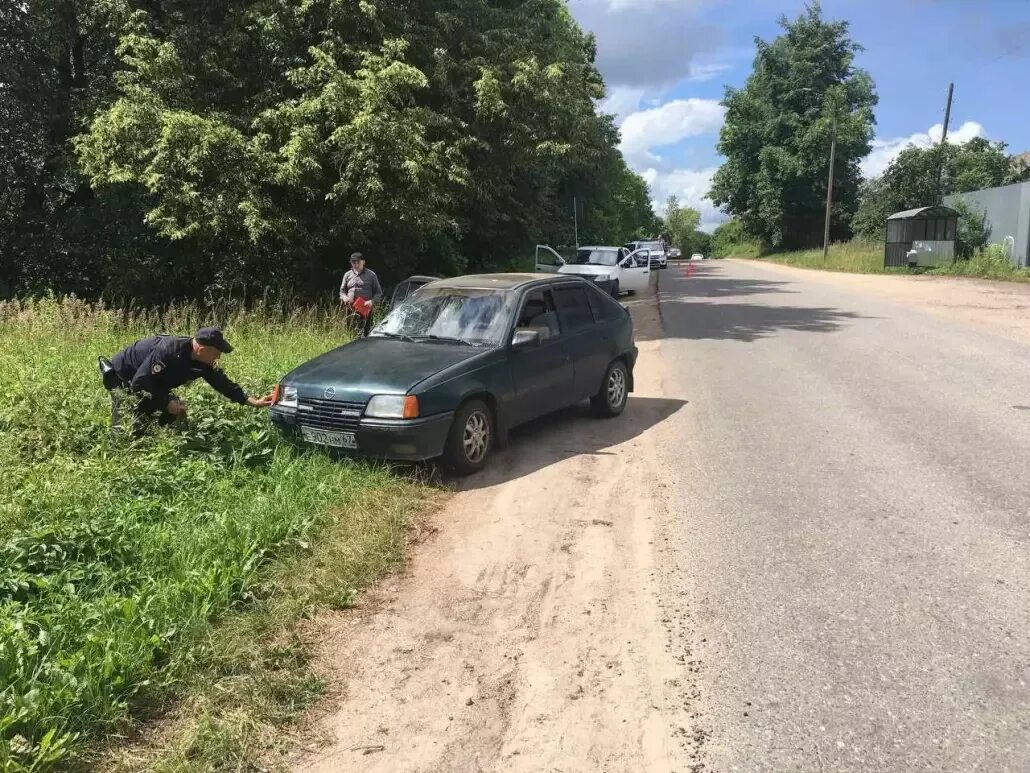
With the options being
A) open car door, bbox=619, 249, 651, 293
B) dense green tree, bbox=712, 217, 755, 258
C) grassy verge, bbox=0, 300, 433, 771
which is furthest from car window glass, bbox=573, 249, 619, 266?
dense green tree, bbox=712, 217, 755, 258

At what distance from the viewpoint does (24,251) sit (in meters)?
15.4

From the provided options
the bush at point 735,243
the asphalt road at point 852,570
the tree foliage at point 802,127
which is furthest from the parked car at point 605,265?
the bush at point 735,243

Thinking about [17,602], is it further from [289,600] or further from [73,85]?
[73,85]

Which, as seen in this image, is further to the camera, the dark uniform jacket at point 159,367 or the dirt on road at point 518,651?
the dark uniform jacket at point 159,367

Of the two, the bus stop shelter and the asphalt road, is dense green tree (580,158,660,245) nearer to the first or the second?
the bus stop shelter

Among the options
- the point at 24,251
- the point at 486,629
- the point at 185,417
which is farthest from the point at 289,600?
the point at 24,251

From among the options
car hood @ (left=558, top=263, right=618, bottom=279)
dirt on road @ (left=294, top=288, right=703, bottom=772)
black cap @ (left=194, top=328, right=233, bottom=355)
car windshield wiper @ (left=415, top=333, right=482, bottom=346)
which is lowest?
dirt on road @ (left=294, top=288, right=703, bottom=772)

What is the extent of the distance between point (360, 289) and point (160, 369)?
6474mm

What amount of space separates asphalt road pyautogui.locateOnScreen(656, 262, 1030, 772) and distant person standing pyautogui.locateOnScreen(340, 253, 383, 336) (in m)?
5.15

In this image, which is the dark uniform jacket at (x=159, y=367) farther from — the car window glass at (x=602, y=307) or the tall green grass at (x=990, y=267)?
the tall green grass at (x=990, y=267)

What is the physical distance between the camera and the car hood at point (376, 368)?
596cm

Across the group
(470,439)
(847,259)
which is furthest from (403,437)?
(847,259)

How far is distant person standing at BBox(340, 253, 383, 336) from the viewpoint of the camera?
11898 mm

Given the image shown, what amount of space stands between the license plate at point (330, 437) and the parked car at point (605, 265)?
1744cm
